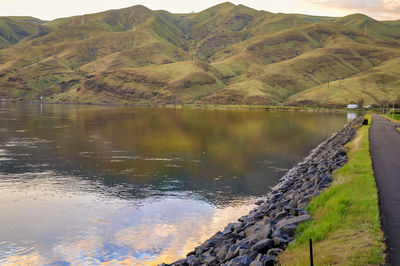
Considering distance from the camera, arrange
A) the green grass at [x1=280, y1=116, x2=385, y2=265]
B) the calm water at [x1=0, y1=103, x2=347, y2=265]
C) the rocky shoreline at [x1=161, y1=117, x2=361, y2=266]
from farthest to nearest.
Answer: the calm water at [x1=0, y1=103, x2=347, y2=265] < the rocky shoreline at [x1=161, y1=117, x2=361, y2=266] < the green grass at [x1=280, y1=116, x2=385, y2=265]

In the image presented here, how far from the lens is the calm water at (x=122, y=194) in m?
21.1

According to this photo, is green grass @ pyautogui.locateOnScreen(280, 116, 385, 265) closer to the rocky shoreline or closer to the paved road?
the paved road

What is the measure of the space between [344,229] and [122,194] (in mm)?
20816

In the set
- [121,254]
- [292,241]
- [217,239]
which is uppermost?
[292,241]

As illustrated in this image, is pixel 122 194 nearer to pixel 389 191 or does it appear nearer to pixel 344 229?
pixel 389 191

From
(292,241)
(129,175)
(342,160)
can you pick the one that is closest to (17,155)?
(129,175)

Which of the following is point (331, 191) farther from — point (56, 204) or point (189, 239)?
point (56, 204)

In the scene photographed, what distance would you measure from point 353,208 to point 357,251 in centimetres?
469

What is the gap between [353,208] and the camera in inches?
647

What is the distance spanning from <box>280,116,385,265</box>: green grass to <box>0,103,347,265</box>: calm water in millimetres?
7621

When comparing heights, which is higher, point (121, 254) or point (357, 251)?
point (357, 251)

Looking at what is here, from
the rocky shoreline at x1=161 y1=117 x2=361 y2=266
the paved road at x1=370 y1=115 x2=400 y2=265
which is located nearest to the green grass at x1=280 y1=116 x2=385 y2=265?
the paved road at x1=370 y1=115 x2=400 y2=265

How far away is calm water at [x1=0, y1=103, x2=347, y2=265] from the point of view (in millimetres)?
21094

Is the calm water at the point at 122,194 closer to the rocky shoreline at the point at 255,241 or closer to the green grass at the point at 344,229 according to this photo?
the rocky shoreline at the point at 255,241
